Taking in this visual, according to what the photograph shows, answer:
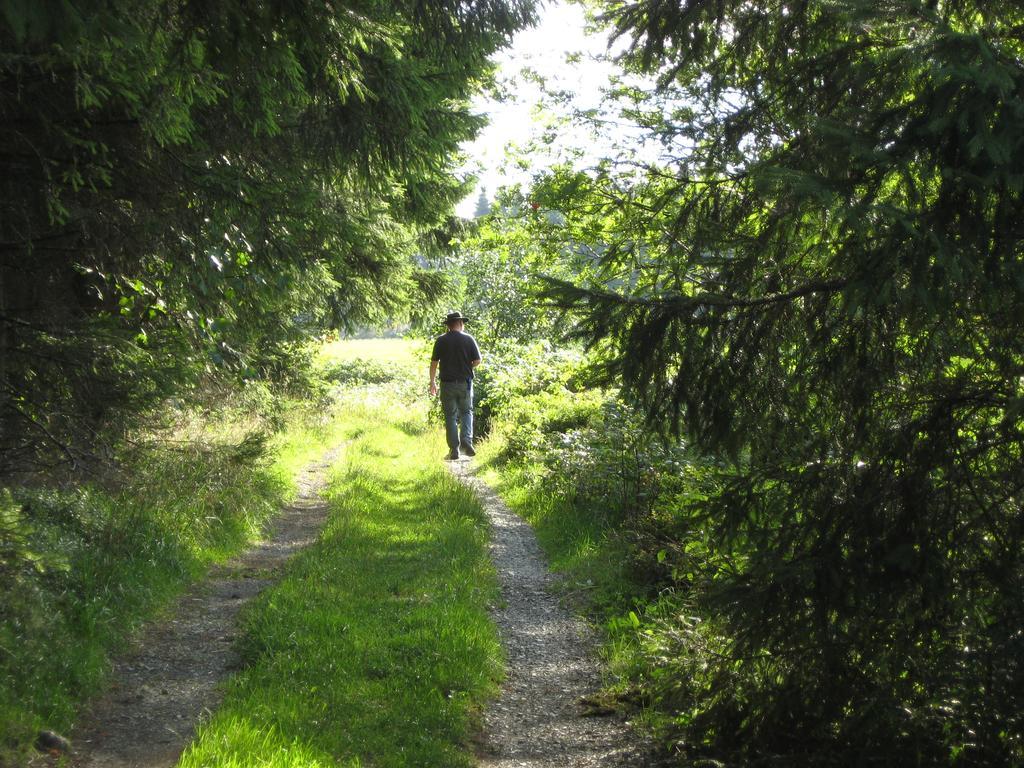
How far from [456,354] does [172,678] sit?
8235 mm

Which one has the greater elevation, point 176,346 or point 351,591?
point 176,346

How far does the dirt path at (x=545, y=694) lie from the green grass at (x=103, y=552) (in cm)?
243

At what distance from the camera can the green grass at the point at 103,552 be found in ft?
14.1

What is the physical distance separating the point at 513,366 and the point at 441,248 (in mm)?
4952

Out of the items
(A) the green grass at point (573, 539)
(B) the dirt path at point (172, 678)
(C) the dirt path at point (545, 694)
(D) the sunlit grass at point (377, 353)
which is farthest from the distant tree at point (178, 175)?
(D) the sunlit grass at point (377, 353)

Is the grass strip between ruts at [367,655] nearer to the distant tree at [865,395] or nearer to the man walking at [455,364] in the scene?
the distant tree at [865,395]

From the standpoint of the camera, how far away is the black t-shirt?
42.4 feet

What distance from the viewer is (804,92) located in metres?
4.58

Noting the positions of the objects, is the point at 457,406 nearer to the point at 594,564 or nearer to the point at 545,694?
the point at 594,564

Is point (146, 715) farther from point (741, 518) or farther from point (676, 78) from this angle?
point (676, 78)

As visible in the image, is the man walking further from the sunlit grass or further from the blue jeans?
the sunlit grass

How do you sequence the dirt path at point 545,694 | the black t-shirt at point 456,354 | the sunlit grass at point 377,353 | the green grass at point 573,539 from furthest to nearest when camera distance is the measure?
the sunlit grass at point 377,353
the black t-shirt at point 456,354
the green grass at point 573,539
the dirt path at point 545,694

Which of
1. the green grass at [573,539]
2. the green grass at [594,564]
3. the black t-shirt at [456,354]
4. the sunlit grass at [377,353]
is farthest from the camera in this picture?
the sunlit grass at [377,353]

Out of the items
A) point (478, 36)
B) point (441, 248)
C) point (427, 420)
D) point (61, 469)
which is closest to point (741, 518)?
point (478, 36)
